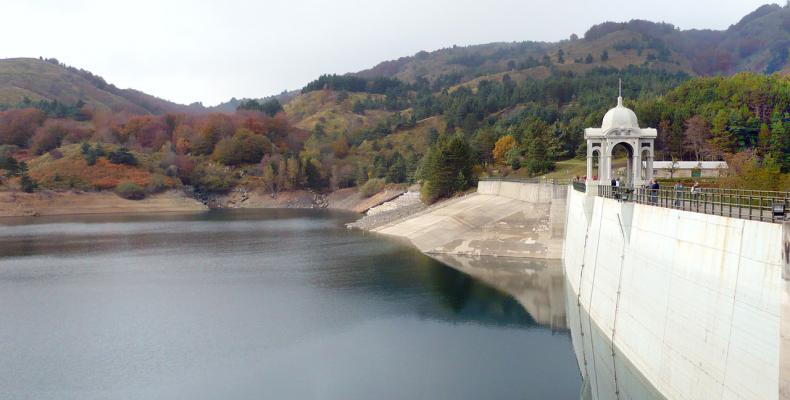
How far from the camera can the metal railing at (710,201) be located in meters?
20.4

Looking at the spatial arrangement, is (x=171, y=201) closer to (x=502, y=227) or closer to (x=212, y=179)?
(x=212, y=179)

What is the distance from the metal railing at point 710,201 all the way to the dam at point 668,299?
0.26 metres

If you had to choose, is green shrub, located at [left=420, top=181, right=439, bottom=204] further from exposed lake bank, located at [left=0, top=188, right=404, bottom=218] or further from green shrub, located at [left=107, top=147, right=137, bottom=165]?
green shrub, located at [left=107, top=147, right=137, bottom=165]

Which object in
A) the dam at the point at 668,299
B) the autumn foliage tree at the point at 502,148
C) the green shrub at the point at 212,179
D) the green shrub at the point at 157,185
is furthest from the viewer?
the green shrub at the point at 212,179

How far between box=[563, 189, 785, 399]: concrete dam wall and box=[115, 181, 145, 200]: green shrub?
137702 millimetres

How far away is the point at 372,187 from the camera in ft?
496

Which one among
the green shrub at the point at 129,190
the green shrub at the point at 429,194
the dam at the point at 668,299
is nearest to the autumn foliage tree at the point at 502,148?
the green shrub at the point at 429,194

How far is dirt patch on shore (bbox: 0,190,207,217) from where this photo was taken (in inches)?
5497

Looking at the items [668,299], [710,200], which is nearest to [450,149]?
[710,200]

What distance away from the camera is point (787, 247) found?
16.8 m

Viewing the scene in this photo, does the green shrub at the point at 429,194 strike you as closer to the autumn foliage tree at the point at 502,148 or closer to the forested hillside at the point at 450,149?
the forested hillside at the point at 450,149

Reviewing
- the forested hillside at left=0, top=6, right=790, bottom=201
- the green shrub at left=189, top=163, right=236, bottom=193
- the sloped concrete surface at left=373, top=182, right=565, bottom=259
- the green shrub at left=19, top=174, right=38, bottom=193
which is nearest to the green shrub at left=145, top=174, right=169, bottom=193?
the forested hillside at left=0, top=6, right=790, bottom=201

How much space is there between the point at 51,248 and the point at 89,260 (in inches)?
544

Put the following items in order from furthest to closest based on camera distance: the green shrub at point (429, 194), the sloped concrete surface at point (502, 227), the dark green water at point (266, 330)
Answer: the green shrub at point (429, 194)
the sloped concrete surface at point (502, 227)
the dark green water at point (266, 330)
